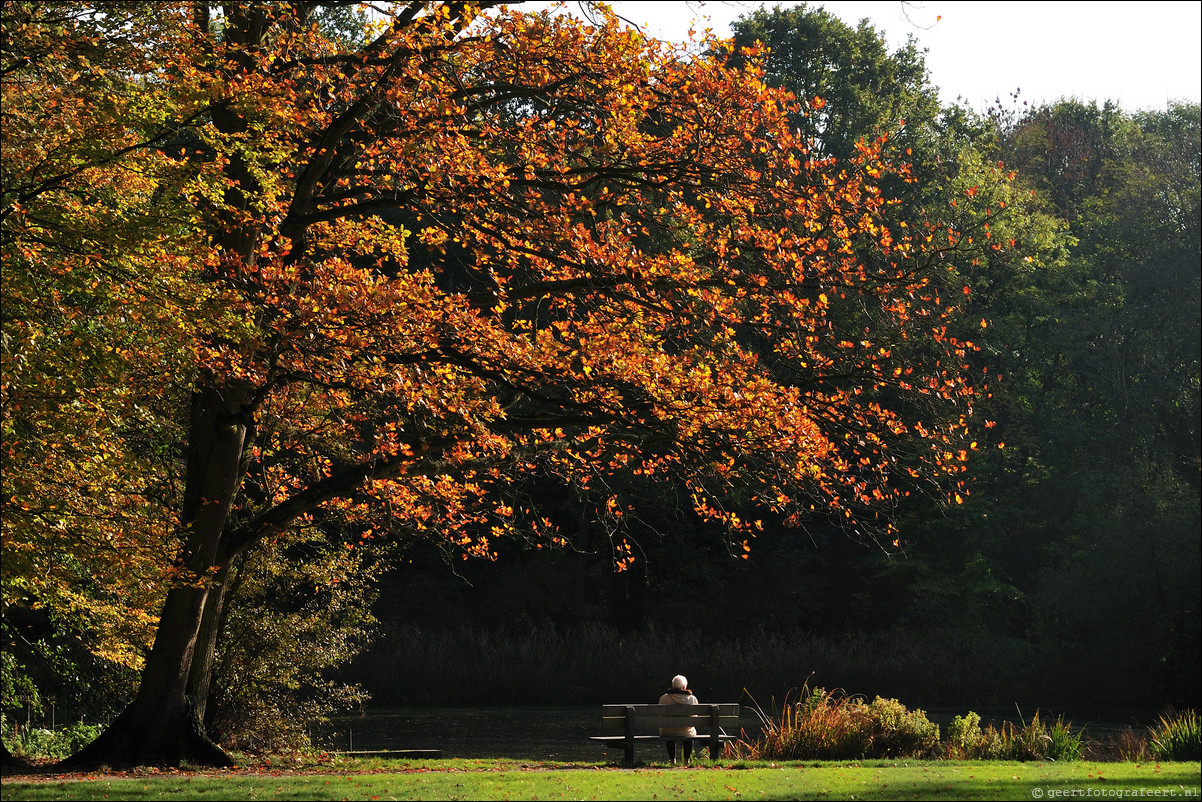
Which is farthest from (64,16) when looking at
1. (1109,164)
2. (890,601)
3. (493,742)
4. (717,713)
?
(1109,164)

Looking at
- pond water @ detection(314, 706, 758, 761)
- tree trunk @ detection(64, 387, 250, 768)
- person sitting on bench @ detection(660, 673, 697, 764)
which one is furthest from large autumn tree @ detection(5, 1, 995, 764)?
pond water @ detection(314, 706, 758, 761)

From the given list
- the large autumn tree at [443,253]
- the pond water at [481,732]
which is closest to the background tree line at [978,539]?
the pond water at [481,732]

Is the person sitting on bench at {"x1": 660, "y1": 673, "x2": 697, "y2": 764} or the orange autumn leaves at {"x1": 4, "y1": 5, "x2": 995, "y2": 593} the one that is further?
the person sitting on bench at {"x1": 660, "y1": 673, "x2": 697, "y2": 764}

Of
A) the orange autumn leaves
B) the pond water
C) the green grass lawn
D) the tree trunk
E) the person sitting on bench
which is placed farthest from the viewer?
the pond water

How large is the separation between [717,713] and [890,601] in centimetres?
2129

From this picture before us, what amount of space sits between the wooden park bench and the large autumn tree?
2.10m

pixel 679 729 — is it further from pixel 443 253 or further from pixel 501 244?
pixel 443 253

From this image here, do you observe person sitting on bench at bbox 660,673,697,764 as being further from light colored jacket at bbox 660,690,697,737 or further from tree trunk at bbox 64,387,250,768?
tree trunk at bbox 64,387,250,768

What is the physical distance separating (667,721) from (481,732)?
8.38 m

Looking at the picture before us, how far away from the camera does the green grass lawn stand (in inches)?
329

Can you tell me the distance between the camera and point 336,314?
10.3 metres

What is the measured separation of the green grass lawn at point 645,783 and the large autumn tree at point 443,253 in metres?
1.83

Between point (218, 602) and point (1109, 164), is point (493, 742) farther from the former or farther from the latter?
point (1109, 164)

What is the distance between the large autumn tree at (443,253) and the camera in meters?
10.3
